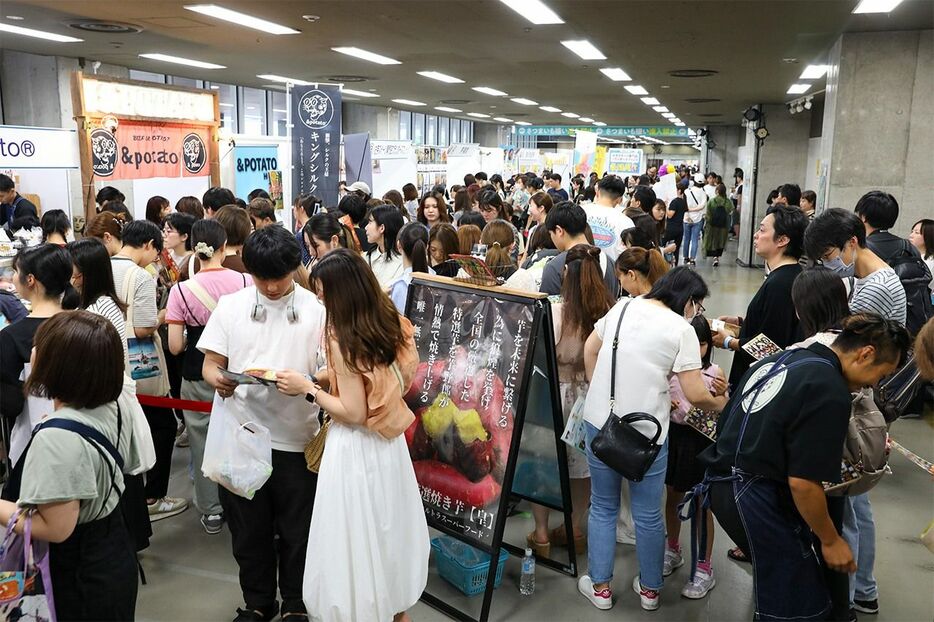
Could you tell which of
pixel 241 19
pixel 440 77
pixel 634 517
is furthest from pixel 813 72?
pixel 634 517

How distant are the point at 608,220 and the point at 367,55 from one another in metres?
5.56

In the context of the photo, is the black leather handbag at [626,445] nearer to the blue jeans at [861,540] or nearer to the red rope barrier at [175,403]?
the blue jeans at [861,540]

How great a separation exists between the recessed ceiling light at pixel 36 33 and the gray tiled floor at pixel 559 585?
22.0ft

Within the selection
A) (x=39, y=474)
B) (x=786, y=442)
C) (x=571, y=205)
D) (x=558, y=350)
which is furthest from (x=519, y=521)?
(x=39, y=474)

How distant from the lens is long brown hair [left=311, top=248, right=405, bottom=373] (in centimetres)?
237

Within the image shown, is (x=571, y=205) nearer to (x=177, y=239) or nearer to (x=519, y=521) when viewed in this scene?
(x=519, y=521)

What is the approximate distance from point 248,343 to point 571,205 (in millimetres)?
2107

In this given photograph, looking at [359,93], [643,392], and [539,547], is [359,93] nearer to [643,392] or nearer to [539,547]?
[539,547]

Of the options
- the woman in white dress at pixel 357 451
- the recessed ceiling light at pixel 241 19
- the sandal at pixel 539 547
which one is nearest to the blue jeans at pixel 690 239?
the recessed ceiling light at pixel 241 19

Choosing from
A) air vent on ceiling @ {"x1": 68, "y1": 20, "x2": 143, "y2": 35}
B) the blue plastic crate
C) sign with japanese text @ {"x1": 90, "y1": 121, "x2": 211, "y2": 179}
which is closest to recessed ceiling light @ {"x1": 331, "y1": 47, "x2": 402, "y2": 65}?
sign with japanese text @ {"x1": 90, "y1": 121, "x2": 211, "y2": 179}

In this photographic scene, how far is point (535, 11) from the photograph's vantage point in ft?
21.2

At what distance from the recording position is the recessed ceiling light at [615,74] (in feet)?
34.7

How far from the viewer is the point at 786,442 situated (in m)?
2.16

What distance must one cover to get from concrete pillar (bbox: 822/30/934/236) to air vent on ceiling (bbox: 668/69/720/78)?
3354mm
